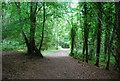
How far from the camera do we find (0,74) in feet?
16.4

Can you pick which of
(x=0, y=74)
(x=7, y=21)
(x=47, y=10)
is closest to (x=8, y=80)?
(x=0, y=74)

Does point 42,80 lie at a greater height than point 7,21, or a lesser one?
lesser

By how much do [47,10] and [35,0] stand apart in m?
2.39

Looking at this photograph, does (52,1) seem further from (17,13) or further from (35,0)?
(17,13)

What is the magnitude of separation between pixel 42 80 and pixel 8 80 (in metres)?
1.65

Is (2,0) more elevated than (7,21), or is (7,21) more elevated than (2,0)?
(2,0)

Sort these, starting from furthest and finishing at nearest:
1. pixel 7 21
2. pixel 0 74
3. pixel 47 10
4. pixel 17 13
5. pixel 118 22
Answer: pixel 47 10 → pixel 17 13 → pixel 7 21 → pixel 0 74 → pixel 118 22

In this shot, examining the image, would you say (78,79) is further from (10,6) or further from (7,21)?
(10,6)

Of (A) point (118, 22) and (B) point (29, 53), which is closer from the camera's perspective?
(A) point (118, 22)

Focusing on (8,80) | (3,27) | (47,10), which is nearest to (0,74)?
(8,80)

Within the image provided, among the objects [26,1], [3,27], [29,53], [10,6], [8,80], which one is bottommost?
[29,53]

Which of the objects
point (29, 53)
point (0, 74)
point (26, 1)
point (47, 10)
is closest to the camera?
point (0, 74)

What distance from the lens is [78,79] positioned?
574cm

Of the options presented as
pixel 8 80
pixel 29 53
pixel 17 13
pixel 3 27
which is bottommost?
pixel 29 53
